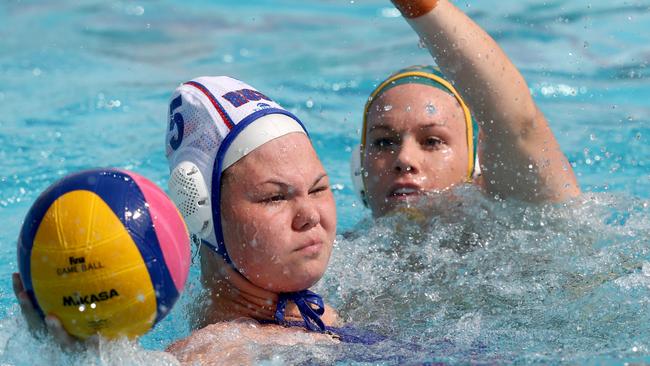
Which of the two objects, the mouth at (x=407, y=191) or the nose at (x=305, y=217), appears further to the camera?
the mouth at (x=407, y=191)

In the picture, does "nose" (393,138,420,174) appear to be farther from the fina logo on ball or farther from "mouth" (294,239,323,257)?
the fina logo on ball

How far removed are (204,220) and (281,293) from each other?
333 mm

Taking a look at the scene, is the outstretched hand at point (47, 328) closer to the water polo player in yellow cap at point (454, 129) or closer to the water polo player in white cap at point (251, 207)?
the water polo player in white cap at point (251, 207)

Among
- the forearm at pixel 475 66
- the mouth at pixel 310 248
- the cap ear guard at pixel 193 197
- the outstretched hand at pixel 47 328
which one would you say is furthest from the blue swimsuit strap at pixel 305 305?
the forearm at pixel 475 66

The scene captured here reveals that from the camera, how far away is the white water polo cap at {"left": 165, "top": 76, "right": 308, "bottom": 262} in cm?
276

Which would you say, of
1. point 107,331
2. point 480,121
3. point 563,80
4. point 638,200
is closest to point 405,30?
point 563,80

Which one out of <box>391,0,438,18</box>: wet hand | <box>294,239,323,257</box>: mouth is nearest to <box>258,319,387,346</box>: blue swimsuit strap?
<box>294,239,323,257</box>: mouth

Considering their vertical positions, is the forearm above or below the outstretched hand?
above

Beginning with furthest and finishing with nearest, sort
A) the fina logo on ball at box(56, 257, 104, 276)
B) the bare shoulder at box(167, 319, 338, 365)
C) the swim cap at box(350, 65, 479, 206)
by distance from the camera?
the swim cap at box(350, 65, 479, 206) → the bare shoulder at box(167, 319, 338, 365) → the fina logo on ball at box(56, 257, 104, 276)

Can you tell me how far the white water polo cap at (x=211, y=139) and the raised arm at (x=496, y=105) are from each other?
70 centimetres

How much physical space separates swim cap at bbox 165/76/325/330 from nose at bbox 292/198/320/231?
224 mm

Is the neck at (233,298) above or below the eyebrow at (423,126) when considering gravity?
below

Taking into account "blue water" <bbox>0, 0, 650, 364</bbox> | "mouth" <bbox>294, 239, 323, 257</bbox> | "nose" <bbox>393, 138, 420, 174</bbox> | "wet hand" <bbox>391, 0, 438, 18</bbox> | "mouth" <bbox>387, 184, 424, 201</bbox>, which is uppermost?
"wet hand" <bbox>391, 0, 438, 18</bbox>

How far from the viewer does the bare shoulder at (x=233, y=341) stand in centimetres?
252
